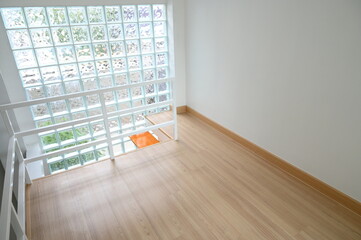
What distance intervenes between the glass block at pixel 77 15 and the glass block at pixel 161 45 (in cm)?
94

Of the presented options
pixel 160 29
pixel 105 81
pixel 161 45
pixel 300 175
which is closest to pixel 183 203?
pixel 300 175

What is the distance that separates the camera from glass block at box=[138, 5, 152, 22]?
291 centimetres

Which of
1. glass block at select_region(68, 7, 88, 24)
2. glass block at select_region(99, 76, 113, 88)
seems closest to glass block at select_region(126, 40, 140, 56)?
glass block at select_region(99, 76, 113, 88)

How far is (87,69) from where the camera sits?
2789mm

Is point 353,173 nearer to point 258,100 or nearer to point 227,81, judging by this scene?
point 258,100

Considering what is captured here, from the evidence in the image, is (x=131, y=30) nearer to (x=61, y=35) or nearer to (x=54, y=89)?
(x=61, y=35)

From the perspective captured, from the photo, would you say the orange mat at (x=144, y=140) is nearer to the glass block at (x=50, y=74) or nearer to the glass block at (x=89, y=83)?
the glass block at (x=89, y=83)

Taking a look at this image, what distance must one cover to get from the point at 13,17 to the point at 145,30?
1428mm

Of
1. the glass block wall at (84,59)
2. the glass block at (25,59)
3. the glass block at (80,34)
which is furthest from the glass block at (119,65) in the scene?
the glass block at (25,59)

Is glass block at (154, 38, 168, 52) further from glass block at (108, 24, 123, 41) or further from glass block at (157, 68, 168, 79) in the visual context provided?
glass block at (108, 24, 123, 41)

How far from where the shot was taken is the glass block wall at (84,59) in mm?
2430

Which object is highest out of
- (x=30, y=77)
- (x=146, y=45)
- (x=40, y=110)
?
(x=146, y=45)

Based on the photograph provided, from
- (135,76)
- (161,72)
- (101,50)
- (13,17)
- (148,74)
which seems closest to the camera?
(13,17)

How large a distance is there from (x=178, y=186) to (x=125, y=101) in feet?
5.18
